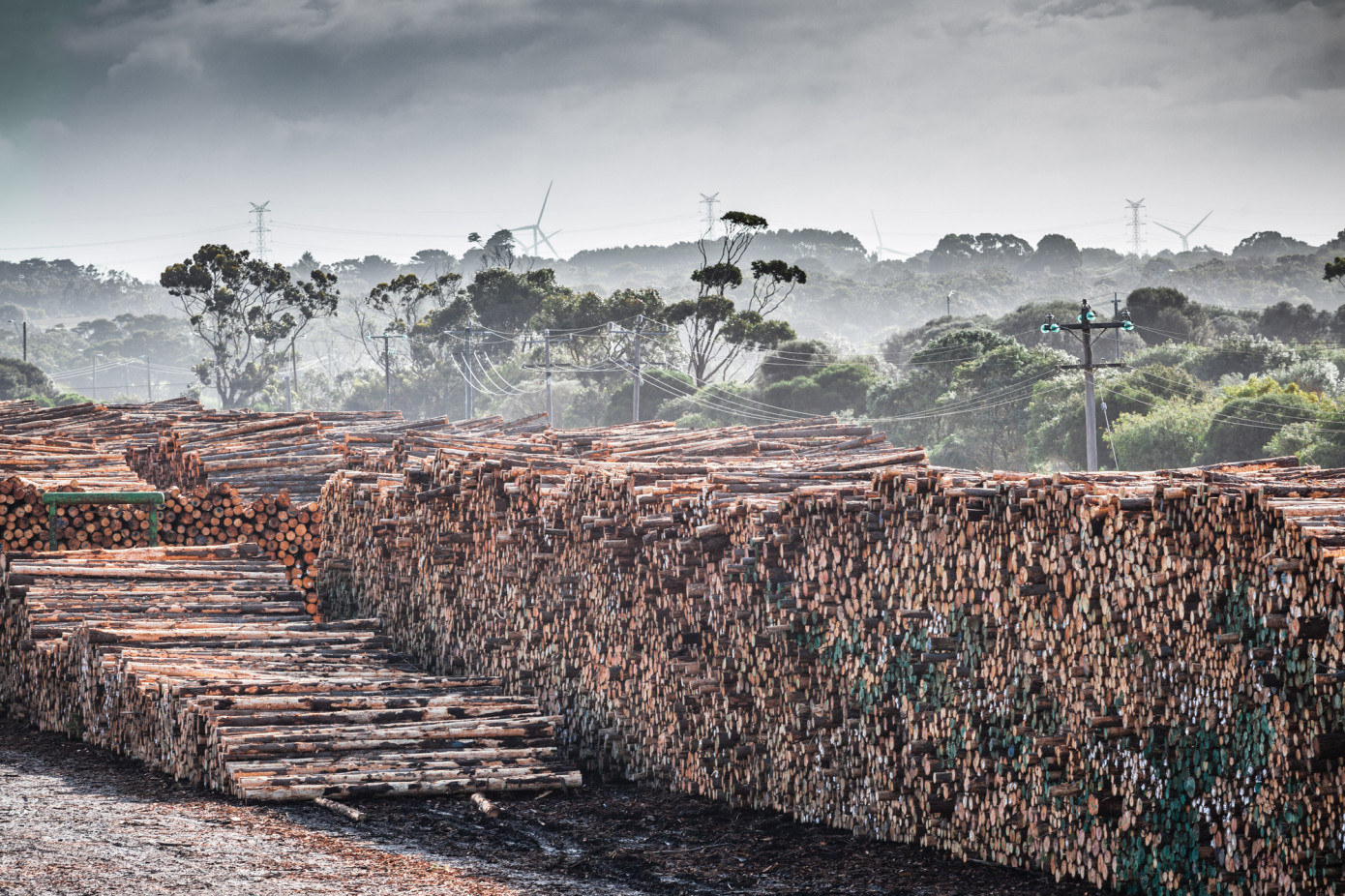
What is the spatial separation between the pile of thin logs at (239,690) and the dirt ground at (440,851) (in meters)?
0.28

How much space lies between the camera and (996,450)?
1879 inches

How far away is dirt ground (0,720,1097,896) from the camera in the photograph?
23.1 feet

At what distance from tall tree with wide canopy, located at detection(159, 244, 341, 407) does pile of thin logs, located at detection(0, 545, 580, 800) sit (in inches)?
2362

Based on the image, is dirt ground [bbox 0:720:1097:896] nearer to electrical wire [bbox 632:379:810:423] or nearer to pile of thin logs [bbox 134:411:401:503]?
pile of thin logs [bbox 134:411:401:503]

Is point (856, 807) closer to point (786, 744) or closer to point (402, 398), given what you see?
point (786, 744)

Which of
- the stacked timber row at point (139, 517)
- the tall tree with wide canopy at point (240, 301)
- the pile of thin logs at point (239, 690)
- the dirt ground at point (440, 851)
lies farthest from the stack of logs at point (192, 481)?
the tall tree with wide canopy at point (240, 301)

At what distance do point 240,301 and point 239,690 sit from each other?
Result: 7120 centimetres

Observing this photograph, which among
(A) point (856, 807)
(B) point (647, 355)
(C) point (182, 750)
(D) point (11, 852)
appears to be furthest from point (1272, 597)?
(B) point (647, 355)

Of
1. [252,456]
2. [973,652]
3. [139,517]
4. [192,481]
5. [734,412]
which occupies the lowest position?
[973,652]

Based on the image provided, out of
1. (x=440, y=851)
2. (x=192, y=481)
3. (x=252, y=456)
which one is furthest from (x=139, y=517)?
(x=440, y=851)

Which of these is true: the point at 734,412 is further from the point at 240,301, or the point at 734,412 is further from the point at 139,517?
the point at 139,517

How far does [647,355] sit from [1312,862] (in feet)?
211

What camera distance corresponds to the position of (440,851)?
7.99 meters

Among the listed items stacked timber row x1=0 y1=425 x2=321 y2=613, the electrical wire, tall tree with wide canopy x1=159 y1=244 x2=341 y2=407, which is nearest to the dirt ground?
stacked timber row x1=0 y1=425 x2=321 y2=613
